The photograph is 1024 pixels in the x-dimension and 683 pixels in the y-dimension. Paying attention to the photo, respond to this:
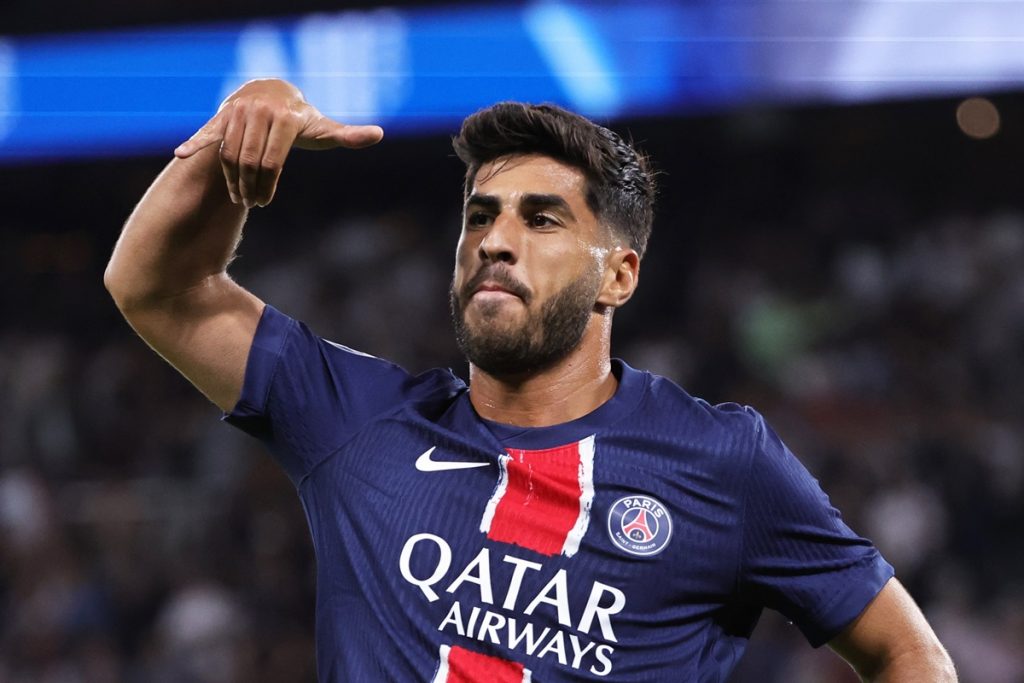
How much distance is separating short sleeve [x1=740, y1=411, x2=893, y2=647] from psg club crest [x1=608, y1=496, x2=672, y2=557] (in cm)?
16

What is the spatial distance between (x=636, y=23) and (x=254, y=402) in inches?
234

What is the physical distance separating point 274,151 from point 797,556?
1.20 meters

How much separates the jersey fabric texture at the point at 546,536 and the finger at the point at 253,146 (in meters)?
0.40

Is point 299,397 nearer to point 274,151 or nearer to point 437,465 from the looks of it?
point 437,465

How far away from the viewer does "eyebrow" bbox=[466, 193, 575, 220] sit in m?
2.66

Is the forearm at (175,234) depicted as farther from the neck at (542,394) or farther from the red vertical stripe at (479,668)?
the red vertical stripe at (479,668)

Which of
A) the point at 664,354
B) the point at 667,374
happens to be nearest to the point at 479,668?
the point at 667,374

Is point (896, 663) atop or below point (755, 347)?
atop

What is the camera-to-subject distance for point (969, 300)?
8117mm

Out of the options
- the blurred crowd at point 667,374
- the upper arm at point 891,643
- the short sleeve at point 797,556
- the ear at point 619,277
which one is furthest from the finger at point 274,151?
the blurred crowd at point 667,374

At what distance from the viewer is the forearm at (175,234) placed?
252cm

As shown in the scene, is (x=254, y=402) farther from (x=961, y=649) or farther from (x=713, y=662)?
(x=961, y=649)

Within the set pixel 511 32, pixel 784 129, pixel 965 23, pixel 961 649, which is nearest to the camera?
pixel 961 649

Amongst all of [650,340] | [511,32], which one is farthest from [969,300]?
[511,32]
